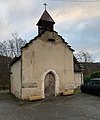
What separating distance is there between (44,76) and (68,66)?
353 centimetres

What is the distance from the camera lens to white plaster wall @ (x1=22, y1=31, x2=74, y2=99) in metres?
23.5

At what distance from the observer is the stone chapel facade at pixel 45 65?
23484 mm

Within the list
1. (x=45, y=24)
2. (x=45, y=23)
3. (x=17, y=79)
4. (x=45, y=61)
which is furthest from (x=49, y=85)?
(x=45, y=23)

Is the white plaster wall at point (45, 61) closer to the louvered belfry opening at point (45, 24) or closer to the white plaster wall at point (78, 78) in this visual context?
the louvered belfry opening at point (45, 24)

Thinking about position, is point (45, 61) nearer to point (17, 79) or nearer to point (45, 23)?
point (17, 79)

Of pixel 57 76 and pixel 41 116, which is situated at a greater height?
pixel 57 76

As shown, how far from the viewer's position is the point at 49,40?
2527 centimetres

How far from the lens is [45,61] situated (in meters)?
24.6

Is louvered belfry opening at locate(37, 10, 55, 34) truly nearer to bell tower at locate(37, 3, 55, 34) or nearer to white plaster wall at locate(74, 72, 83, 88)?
bell tower at locate(37, 3, 55, 34)

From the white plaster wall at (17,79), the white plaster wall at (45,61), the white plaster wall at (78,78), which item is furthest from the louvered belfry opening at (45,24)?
the white plaster wall at (78,78)

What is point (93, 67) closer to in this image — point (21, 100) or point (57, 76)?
point (57, 76)

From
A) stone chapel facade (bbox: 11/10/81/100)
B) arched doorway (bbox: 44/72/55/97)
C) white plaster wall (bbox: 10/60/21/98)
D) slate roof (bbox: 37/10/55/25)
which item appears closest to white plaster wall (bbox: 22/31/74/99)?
stone chapel facade (bbox: 11/10/81/100)

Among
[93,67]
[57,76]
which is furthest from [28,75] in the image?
[93,67]

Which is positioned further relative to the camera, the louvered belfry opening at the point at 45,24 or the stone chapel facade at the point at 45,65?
the louvered belfry opening at the point at 45,24
